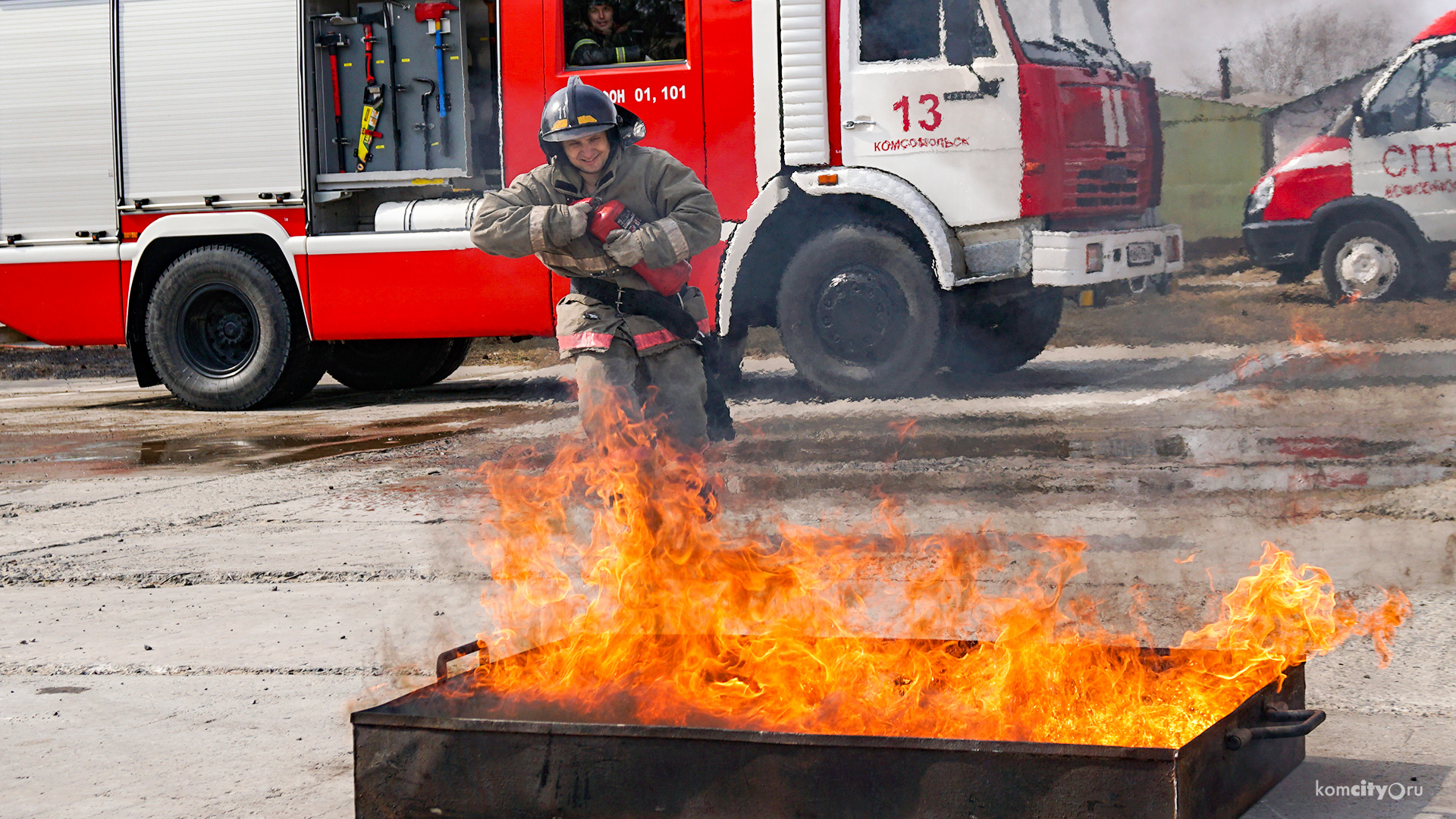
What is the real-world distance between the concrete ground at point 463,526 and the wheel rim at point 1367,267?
1.01m

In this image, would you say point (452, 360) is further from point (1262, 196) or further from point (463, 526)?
point (1262, 196)

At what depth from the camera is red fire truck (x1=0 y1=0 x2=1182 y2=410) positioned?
855cm

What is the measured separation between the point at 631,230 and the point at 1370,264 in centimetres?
213

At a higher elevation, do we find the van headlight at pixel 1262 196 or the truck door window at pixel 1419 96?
the truck door window at pixel 1419 96

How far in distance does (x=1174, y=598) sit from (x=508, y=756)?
239 cm

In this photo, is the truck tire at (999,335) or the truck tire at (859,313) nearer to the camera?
the truck tire at (859,313)

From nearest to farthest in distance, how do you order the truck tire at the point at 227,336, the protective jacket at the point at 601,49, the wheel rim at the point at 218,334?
the protective jacket at the point at 601,49 < the truck tire at the point at 227,336 < the wheel rim at the point at 218,334

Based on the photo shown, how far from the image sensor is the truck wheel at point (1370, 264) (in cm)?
236

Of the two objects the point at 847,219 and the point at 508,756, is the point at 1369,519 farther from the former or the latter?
the point at 847,219

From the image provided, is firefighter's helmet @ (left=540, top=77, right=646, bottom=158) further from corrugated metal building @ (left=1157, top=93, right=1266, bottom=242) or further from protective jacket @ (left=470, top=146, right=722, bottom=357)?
corrugated metal building @ (left=1157, top=93, right=1266, bottom=242)

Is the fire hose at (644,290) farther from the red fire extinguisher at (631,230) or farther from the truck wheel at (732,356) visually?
the truck wheel at (732,356)

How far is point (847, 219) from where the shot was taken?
29.4 ft

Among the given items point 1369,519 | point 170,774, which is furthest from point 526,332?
point 170,774

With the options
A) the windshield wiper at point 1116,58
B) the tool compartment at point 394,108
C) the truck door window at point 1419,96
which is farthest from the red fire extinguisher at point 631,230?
the tool compartment at point 394,108
